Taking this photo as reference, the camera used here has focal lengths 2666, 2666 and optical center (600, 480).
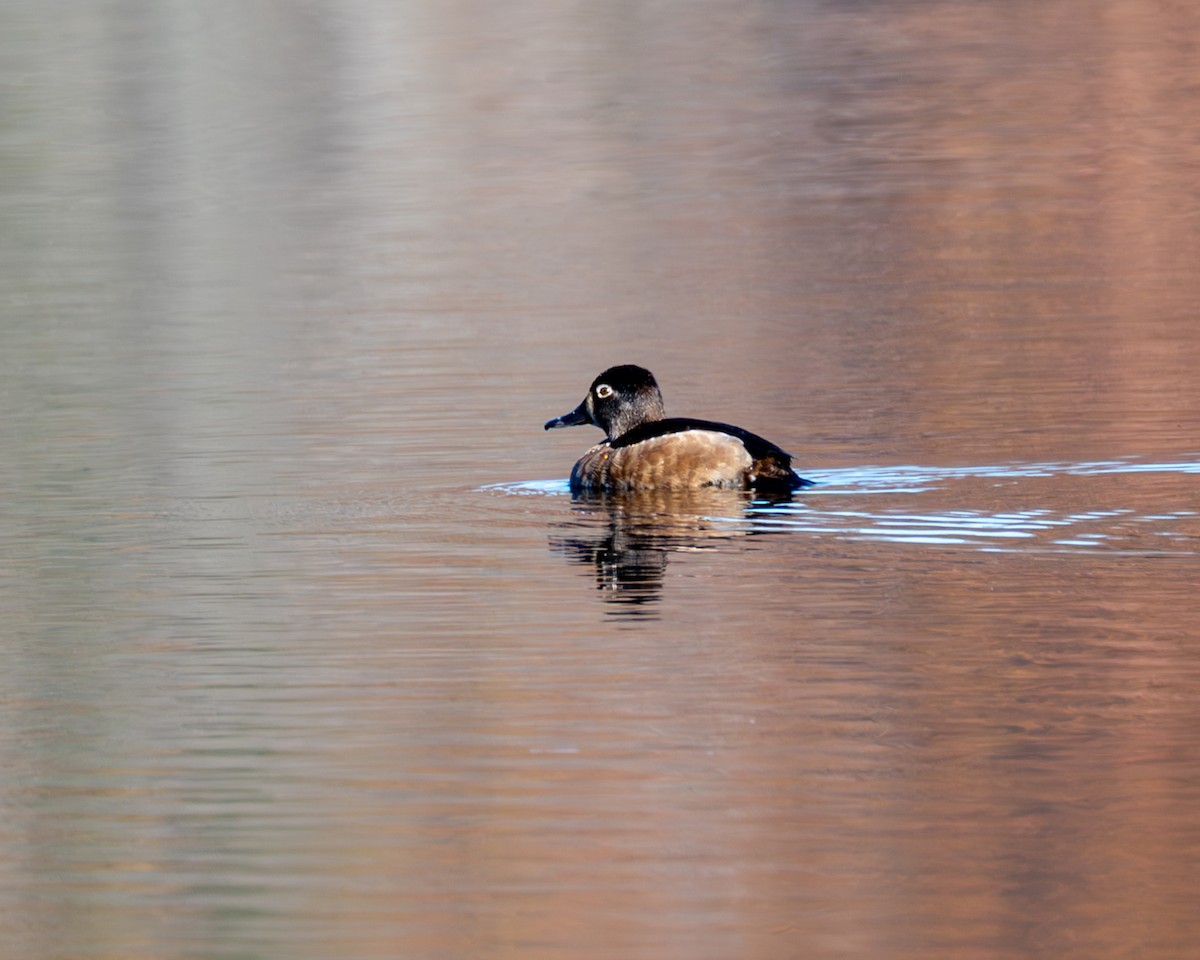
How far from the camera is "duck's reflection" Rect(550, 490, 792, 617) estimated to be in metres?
11.6

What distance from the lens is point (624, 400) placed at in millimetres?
15195

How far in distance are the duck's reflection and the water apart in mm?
53

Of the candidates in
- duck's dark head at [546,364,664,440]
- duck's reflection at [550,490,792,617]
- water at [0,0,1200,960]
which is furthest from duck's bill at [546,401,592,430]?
duck's reflection at [550,490,792,617]

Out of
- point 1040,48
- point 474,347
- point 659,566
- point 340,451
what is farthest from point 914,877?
point 1040,48

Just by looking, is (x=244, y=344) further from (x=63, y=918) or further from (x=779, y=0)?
(x=779, y=0)

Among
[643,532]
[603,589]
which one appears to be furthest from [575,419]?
[603,589]

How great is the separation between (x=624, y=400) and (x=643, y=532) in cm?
223

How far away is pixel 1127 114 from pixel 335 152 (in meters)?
12.7

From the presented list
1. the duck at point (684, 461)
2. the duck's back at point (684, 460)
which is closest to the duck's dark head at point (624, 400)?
the duck at point (684, 461)

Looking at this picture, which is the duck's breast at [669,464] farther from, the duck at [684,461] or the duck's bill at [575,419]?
the duck's bill at [575,419]

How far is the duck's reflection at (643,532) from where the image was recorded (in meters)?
11.6

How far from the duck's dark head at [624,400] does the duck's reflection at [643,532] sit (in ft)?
3.23

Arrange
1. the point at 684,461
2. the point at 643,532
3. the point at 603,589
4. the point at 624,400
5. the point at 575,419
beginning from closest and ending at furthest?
1. the point at 603,589
2. the point at 643,532
3. the point at 684,461
4. the point at 624,400
5. the point at 575,419

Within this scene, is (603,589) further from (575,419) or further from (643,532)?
(575,419)
